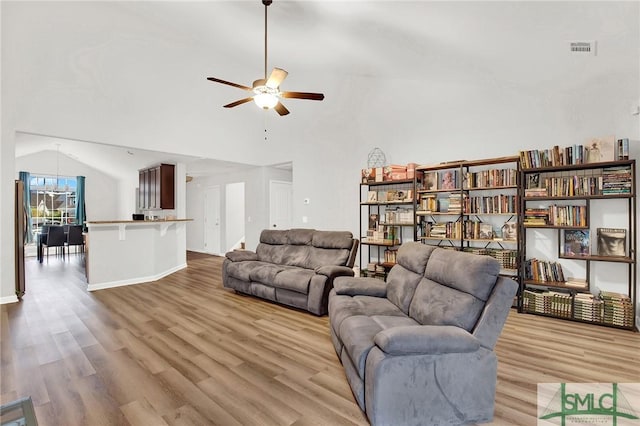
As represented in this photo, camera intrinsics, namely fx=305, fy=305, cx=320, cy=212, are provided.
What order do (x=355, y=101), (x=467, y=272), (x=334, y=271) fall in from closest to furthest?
(x=467, y=272)
(x=334, y=271)
(x=355, y=101)

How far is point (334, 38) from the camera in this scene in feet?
12.6

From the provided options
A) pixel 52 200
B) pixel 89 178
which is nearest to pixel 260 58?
pixel 89 178

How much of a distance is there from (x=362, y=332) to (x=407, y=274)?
35.1 inches

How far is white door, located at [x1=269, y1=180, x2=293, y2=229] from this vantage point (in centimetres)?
721

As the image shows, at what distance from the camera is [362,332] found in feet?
6.64

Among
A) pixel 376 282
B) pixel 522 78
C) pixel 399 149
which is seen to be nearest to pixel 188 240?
pixel 399 149

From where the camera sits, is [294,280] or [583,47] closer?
[583,47]

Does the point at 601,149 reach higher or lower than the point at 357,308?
higher

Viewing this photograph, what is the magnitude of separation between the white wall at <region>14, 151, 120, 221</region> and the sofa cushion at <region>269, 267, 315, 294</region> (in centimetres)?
830

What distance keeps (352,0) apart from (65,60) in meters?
4.03

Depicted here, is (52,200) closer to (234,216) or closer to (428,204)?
(234,216)

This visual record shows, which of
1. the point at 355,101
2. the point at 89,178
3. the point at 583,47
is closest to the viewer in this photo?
the point at 583,47

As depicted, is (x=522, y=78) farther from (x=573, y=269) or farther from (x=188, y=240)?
(x=188, y=240)

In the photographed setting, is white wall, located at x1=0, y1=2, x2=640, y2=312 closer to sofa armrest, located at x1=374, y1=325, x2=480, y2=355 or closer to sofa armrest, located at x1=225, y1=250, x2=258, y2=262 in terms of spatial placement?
sofa armrest, located at x1=225, y1=250, x2=258, y2=262
